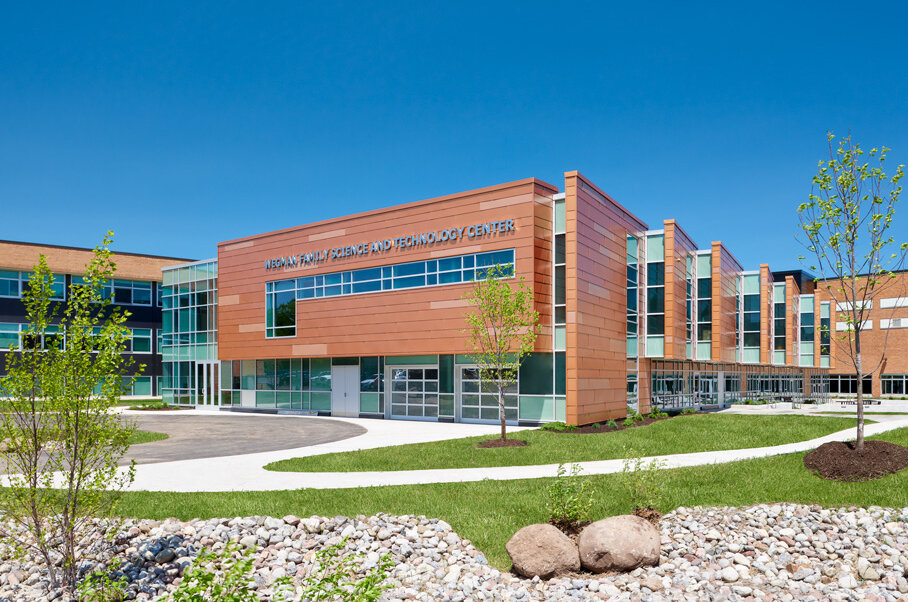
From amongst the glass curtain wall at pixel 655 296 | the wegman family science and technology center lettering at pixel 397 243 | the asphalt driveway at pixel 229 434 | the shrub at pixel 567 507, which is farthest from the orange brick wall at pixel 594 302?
the shrub at pixel 567 507

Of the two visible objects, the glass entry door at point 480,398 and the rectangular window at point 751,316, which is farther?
the rectangular window at point 751,316

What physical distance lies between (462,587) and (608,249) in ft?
73.1

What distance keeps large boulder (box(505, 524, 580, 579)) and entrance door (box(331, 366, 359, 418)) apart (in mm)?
25450

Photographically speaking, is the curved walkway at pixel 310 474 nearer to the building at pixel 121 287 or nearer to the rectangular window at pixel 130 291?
the building at pixel 121 287

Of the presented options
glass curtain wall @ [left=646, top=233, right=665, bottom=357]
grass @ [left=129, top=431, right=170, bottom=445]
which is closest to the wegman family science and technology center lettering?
glass curtain wall @ [left=646, top=233, right=665, bottom=357]

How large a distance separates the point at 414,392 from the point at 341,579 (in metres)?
23.4

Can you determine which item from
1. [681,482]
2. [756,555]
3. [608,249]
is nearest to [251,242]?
[608,249]

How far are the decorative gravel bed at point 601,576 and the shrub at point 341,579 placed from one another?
0.27m

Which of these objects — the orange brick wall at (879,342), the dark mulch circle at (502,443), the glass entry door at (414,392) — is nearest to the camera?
the dark mulch circle at (502,443)

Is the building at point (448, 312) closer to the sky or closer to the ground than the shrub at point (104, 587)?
closer to the sky

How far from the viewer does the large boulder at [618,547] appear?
966 centimetres

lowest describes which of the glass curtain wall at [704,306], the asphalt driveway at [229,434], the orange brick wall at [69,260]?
the asphalt driveway at [229,434]

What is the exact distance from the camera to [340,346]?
1325 inches

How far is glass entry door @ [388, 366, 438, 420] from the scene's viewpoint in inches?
1248
